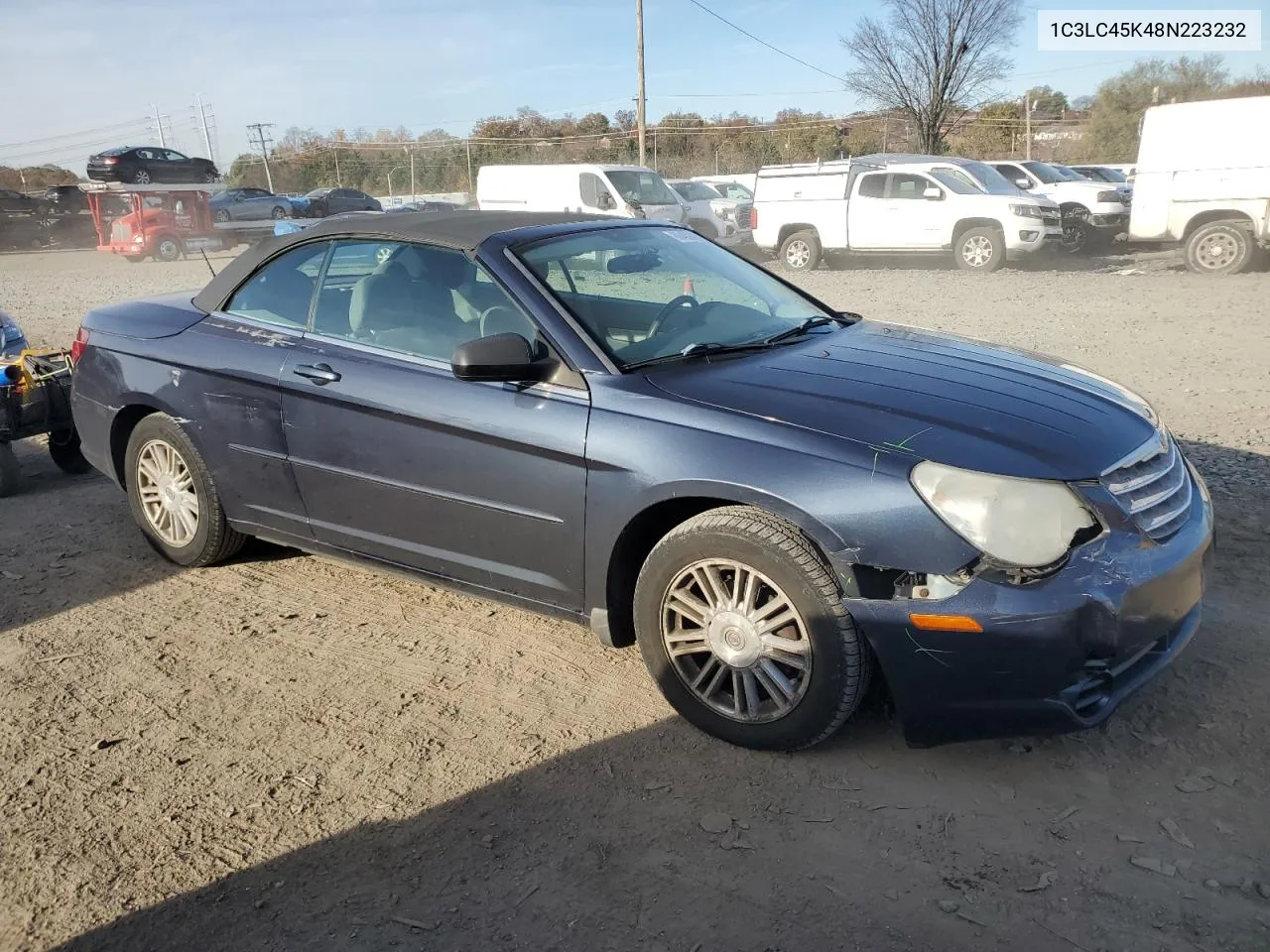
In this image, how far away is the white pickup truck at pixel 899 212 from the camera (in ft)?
55.9

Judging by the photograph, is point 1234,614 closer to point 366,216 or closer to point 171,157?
point 366,216

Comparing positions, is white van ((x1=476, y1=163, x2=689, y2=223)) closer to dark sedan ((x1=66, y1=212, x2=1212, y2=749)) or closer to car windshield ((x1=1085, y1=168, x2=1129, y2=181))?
car windshield ((x1=1085, y1=168, x2=1129, y2=181))

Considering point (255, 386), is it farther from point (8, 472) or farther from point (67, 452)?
point (67, 452)

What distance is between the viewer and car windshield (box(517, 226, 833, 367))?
12.2 feet

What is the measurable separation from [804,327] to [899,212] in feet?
48.8

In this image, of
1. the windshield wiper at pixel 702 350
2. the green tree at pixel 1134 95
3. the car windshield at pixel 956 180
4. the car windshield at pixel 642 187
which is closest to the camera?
the windshield wiper at pixel 702 350

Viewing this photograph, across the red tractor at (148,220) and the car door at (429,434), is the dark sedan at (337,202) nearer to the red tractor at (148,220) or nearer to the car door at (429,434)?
the red tractor at (148,220)

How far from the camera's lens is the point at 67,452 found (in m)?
6.59

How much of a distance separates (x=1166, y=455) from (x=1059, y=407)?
1.35ft

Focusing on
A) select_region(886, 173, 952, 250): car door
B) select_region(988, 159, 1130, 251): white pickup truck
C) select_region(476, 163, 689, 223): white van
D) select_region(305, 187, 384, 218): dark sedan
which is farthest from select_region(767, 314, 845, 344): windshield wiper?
select_region(305, 187, 384, 218): dark sedan

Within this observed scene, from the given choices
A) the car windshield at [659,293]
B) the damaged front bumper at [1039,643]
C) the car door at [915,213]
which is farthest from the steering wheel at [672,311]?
the car door at [915,213]

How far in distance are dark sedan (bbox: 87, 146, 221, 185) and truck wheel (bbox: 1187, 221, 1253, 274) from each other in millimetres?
27786

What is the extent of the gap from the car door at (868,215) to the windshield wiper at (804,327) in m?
14.6

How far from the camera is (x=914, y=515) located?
2.82m
